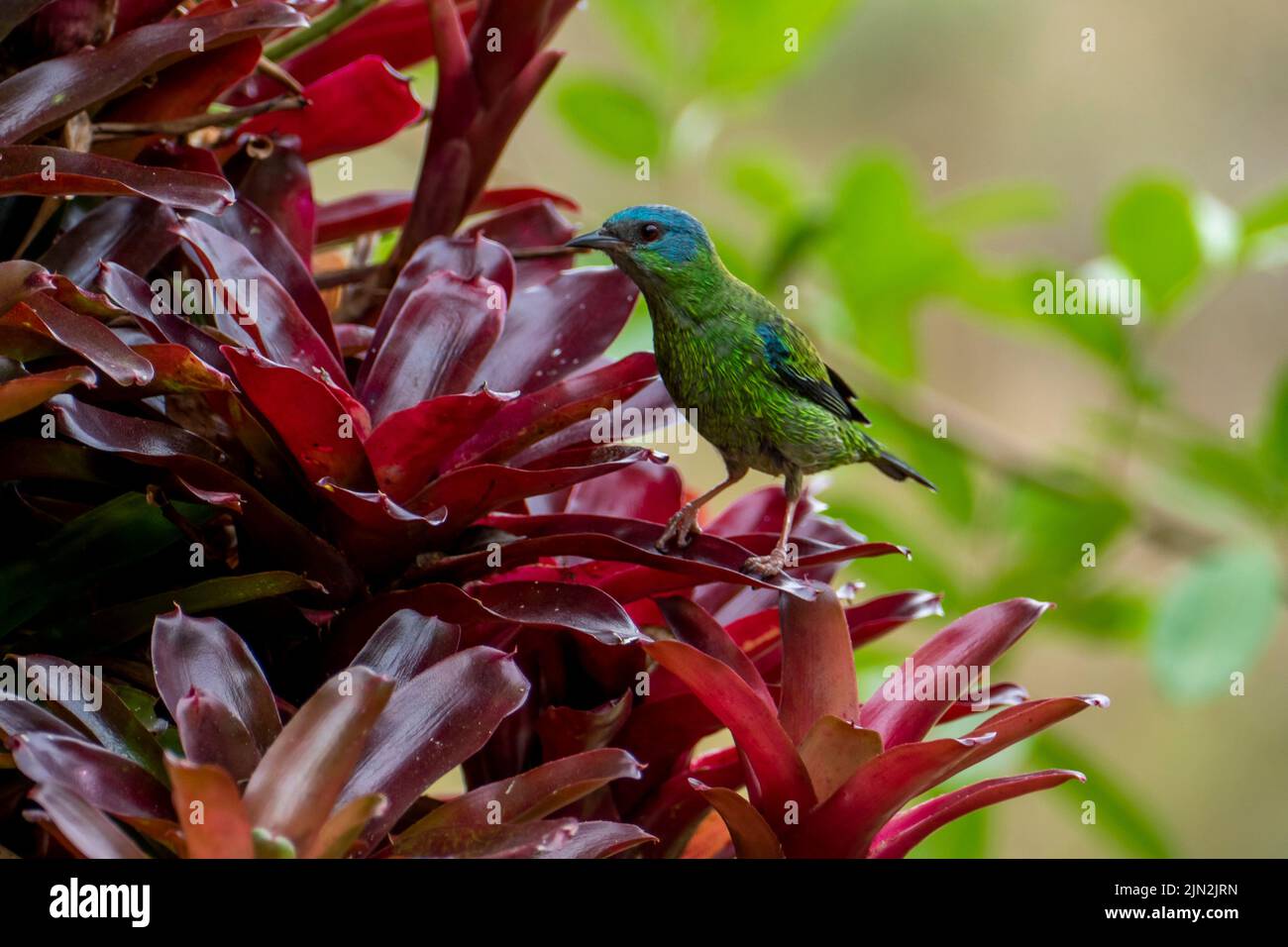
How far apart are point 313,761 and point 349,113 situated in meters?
0.46

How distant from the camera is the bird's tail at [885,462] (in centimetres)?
84

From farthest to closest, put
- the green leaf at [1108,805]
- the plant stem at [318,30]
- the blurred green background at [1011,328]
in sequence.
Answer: the blurred green background at [1011,328] < the green leaf at [1108,805] < the plant stem at [318,30]

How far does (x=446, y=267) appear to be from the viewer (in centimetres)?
73

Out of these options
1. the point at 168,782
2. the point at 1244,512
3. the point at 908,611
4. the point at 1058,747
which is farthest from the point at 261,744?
the point at 1244,512

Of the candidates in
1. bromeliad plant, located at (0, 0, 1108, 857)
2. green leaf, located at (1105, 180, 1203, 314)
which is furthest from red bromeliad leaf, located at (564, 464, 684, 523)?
green leaf, located at (1105, 180, 1203, 314)

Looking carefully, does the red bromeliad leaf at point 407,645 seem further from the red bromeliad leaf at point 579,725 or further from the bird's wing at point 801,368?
the bird's wing at point 801,368

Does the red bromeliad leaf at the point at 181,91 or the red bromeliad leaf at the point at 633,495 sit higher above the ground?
the red bromeliad leaf at the point at 181,91

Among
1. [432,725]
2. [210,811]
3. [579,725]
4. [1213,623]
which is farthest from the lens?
[1213,623]

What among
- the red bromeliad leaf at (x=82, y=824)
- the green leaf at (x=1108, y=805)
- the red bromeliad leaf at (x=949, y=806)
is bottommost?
the green leaf at (x=1108, y=805)

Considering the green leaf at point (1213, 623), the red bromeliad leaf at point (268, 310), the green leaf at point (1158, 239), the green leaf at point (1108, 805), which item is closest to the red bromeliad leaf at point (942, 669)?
the red bromeliad leaf at point (268, 310)

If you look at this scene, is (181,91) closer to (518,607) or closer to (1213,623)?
(518,607)

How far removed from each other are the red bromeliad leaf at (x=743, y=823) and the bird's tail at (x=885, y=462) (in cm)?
29

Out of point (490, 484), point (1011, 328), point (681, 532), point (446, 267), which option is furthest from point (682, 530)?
point (1011, 328)

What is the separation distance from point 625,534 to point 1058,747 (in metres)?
1.07
